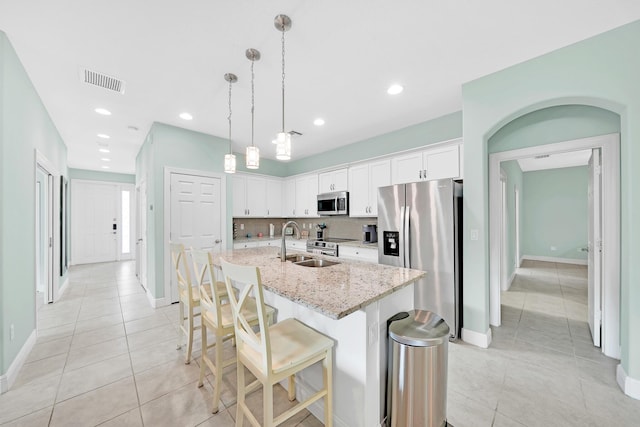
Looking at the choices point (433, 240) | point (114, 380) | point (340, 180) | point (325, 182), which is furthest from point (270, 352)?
point (325, 182)

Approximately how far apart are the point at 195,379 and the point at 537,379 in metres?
2.84

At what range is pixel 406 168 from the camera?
3.72m

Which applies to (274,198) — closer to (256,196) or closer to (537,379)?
(256,196)

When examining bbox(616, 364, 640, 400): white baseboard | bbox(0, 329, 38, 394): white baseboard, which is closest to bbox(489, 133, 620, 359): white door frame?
bbox(616, 364, 640, 400): white baseboard

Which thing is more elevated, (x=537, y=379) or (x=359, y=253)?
(x=359, y=253)

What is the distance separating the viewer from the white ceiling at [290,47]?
5.60 ft

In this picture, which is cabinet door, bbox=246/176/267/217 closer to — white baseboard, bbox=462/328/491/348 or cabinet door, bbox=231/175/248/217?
cabinet door, bbox=231/175/248/217

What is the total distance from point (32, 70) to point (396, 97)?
377 cm

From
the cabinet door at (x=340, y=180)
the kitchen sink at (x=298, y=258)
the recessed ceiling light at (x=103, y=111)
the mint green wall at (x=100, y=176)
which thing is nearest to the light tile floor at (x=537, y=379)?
the kitchen sink at (x=298, y=258)

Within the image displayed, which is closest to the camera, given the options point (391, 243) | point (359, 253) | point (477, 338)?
point (477, 338)

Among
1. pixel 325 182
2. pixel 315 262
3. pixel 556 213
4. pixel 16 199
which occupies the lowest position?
pixel 315 262

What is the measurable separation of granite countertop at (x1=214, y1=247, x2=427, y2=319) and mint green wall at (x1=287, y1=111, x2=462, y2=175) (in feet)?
8.24

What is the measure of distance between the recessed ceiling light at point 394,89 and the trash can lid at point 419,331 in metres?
2.34

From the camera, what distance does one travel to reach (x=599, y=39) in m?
1.93
